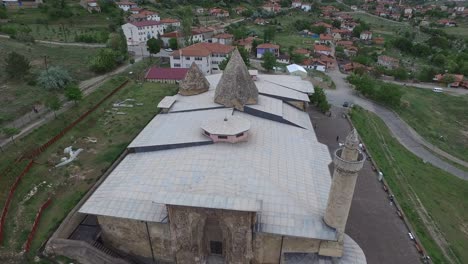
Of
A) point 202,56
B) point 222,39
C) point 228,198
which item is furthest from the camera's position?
point 222,39

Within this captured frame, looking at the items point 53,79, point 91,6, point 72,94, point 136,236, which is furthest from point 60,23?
point 136,236

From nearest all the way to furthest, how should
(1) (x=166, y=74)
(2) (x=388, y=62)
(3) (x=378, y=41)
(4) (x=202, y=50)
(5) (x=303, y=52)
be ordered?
(1) (x=166, y=74), (4) (x=202, y=50), (5) (x=303, y=52), (2) (x=388, y=62), (3) (x=378, y=41)

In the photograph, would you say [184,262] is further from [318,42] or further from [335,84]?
[318,42]

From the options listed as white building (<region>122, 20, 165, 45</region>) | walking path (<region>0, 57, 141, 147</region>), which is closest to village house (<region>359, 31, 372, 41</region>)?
white building (<region>122, 20, 165, 45</region>)

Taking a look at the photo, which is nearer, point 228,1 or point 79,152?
point 79,152

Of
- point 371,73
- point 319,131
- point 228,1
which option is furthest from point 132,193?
point 228,1

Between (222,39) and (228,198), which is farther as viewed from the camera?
(222,39)

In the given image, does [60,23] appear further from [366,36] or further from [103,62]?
[366,36]
